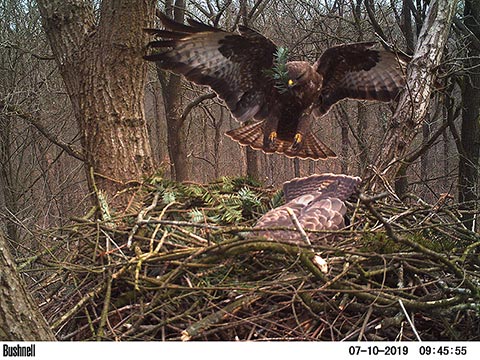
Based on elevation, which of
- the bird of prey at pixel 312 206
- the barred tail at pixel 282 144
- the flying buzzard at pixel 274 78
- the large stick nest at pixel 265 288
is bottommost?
the large stick nest at pixel 265 288

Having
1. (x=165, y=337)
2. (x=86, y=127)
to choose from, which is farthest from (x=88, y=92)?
(x=165, y=337)

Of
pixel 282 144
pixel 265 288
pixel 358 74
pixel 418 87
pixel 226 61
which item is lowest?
pixel 265 288

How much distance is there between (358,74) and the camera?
4.30m

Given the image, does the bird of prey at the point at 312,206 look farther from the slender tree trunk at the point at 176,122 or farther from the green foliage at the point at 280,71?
the slender tree trunk at the point at 176,122

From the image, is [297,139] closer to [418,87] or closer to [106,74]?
[418,87]

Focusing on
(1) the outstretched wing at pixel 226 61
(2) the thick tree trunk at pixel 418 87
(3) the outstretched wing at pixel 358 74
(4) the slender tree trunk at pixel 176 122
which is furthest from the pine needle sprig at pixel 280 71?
(4) the slender tree trunk at pixel 176 122

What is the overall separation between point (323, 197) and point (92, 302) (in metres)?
1.39

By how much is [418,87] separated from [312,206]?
119 centimetres

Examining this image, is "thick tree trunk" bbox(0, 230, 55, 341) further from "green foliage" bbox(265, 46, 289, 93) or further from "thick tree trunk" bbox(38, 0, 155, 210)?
"green foliage" bbox(265, 46, 289, 93)

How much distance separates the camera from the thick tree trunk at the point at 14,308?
4.87 feet

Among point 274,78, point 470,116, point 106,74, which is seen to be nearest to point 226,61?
point 274,78

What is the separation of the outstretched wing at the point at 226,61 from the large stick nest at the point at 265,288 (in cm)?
169

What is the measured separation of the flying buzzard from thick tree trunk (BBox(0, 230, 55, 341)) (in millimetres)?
2272

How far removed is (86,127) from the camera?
10.7 feet
